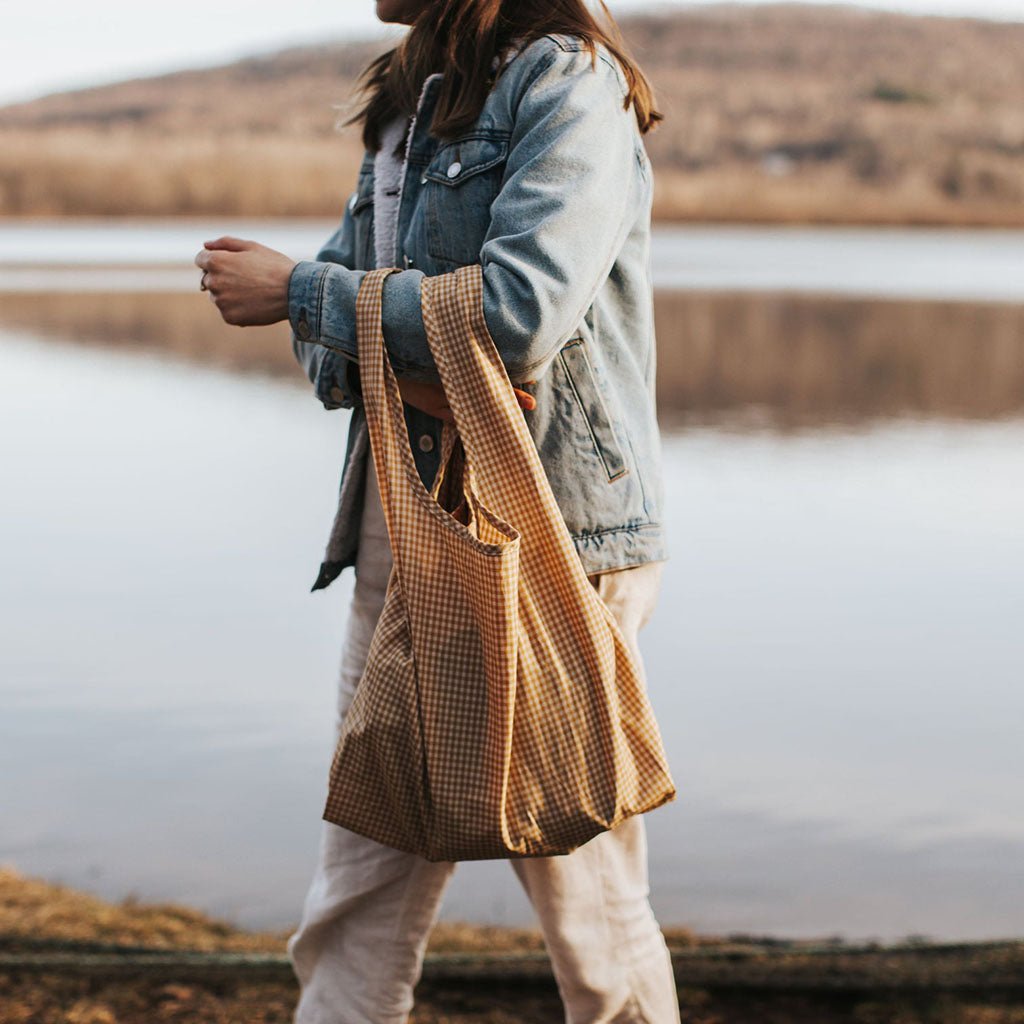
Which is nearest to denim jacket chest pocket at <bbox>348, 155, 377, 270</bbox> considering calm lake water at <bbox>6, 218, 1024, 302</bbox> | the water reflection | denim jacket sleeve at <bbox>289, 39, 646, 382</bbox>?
denim jacket sleeve at <bbox>289, 39, 646, 382</bbox>

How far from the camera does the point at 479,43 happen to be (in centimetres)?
160

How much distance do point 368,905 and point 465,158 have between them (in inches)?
34.7

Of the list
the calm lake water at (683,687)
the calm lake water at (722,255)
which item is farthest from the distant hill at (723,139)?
the calm lake water at (683,687)

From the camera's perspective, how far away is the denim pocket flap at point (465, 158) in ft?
5.18

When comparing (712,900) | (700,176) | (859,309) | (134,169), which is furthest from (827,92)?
(712,900)

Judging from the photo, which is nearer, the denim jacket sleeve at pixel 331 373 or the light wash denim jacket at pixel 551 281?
the light wash denim jacket at pixel 551 281

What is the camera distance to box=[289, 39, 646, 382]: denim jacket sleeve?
1.48 m

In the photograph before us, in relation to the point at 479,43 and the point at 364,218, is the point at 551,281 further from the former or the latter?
the point at 364,218

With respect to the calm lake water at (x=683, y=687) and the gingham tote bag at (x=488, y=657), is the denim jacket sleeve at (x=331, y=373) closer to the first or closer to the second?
the gingham tote bag at (x=488, y=657)

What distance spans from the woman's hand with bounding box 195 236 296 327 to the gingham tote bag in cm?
10

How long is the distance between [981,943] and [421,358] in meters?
1.45

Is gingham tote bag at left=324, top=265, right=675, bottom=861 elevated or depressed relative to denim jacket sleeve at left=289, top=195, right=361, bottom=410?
depressed

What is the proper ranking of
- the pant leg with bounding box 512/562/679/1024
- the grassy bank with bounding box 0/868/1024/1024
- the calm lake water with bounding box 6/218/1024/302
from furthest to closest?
the calm lake water with bounding box 6/218/1024/302, the grassy bank with bounding box 0/868/1024/1024, the pant leg with bounding box 512/562/679/1024

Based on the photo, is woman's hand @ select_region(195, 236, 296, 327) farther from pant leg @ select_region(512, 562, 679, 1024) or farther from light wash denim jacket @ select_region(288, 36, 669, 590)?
pant leg @ select_region(512, 562, 679, 1024)
